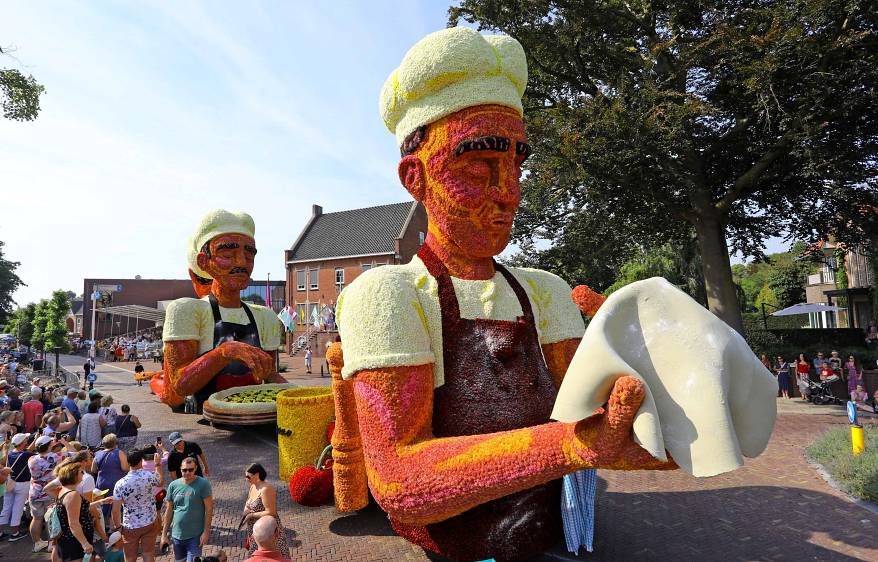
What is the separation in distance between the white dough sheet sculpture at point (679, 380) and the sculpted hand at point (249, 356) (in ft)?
16.2

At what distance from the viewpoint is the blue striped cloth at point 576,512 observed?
249cm

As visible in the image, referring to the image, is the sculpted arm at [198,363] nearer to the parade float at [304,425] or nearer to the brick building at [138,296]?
the parade float at [304,425]

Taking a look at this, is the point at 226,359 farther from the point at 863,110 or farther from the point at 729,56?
the point at 863,110

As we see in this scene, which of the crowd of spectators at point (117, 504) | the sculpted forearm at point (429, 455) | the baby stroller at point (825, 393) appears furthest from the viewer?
the baby stroller at point (825, 393)

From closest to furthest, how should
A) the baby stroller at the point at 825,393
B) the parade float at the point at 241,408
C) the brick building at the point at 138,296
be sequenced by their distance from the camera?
the parade float at the point at 241,408, the baby stroller at the point at 825,393, the brick building at the point at 138,296

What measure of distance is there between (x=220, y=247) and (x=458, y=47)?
5.19 m

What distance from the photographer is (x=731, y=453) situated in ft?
4.51

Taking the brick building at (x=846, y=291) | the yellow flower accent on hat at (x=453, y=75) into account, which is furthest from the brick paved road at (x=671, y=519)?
the brick building at (x=846, y=291)

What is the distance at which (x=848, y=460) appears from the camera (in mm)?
6441

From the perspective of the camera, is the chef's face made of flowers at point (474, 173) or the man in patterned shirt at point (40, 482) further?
the man in patterned shirt at point (40, 482)

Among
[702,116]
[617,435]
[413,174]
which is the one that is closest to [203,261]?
[413,174]

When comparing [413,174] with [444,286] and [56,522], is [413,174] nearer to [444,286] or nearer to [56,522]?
[444,286]

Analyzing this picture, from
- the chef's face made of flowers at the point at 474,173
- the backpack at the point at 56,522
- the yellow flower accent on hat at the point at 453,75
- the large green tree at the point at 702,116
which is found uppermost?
the large green tree at the point at 702,116

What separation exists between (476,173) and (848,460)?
23.3 feet
